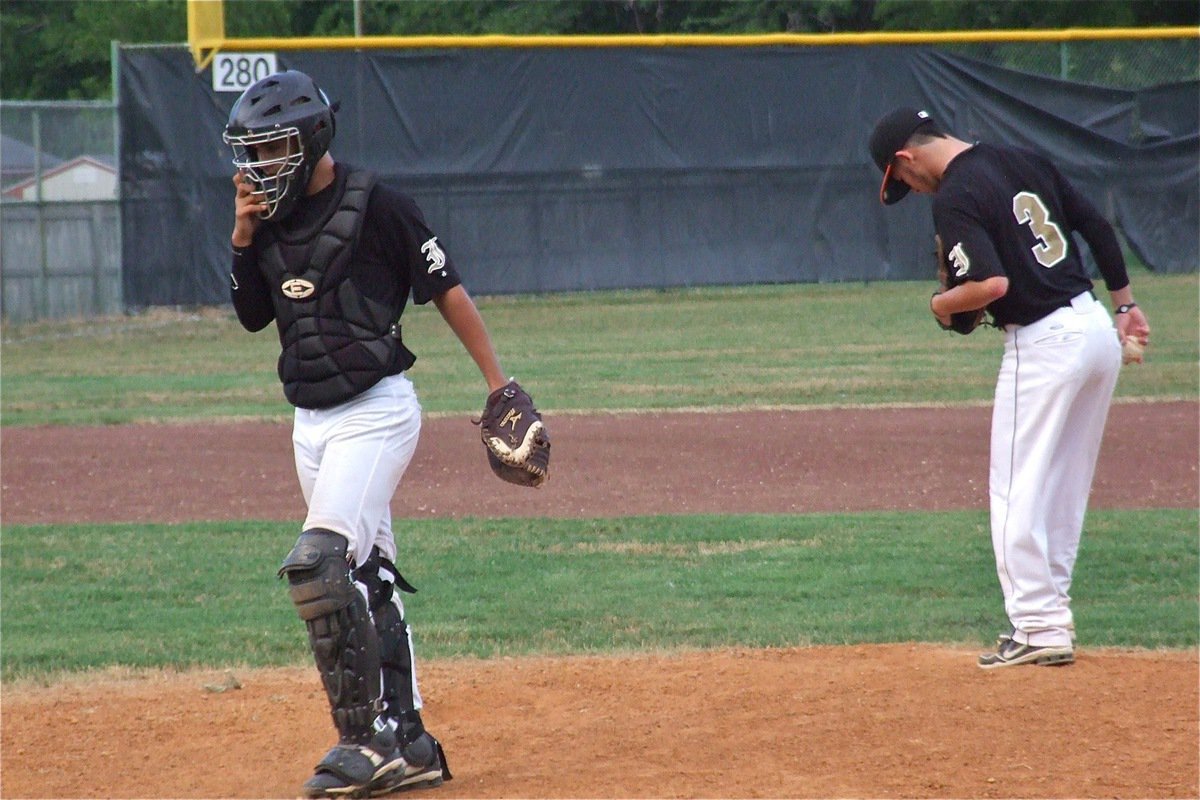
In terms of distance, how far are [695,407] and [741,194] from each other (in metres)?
6.68

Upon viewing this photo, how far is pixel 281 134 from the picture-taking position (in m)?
4.03

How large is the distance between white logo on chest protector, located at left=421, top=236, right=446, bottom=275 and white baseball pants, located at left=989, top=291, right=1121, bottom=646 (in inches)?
84.7

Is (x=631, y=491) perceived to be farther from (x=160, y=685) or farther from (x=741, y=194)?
(x=741, y=194)

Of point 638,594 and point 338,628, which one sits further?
point 638,594

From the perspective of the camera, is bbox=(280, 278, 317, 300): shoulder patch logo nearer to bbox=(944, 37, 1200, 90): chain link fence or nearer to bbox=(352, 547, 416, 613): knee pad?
bbox=(352, 547, 416, 613): knee pad

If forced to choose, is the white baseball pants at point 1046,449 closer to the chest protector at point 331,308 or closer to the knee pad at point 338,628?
the chest protector at point 331,308

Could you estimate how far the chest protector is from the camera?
4129 millimetres

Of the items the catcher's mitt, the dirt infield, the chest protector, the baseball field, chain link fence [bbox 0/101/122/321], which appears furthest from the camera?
chain link fence [bbox 0/101/122/321]

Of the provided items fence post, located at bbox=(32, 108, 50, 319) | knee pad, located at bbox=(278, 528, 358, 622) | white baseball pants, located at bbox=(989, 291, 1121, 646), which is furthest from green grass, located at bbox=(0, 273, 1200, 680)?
fence post, located at bbox=(32, 108, 50, 319)

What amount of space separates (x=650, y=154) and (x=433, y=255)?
14.7 meters

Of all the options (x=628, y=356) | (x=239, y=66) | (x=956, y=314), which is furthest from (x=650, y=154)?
(x=956, y=314)

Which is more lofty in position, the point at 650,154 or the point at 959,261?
the point at 959,261

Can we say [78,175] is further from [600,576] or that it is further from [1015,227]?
[1015,227]

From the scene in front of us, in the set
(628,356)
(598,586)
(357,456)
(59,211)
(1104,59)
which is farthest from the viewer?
(1104,59)
